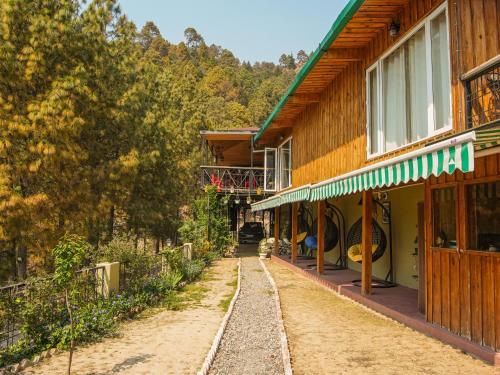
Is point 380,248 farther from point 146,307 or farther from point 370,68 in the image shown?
point 146,307

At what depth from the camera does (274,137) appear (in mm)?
21750

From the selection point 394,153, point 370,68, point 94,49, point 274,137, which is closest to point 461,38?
point 394,153

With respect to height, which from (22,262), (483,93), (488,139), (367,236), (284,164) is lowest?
(22,262)

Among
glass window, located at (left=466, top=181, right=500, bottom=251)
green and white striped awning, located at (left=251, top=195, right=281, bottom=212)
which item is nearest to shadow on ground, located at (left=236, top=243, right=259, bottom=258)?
green and white striped awning, located at (left=251, top=195, right=281, bottom=212)

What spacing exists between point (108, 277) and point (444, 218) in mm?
6800

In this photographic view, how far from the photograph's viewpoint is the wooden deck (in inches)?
229

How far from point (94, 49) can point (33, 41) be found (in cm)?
271

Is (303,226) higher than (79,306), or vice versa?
(303,226)

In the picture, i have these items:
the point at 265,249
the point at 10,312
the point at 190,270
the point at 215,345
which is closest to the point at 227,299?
the point at 190,270

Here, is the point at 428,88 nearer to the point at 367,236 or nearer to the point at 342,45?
the point at 342,45

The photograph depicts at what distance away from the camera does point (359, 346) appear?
255 inches

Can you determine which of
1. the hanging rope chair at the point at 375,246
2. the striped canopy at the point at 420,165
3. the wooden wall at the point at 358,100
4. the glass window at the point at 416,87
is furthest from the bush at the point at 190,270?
the glass window at the point at 416,87

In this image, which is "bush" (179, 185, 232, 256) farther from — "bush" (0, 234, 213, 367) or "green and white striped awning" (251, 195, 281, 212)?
"bush" (0, 234, 213, 367)

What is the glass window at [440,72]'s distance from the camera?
6.59m
